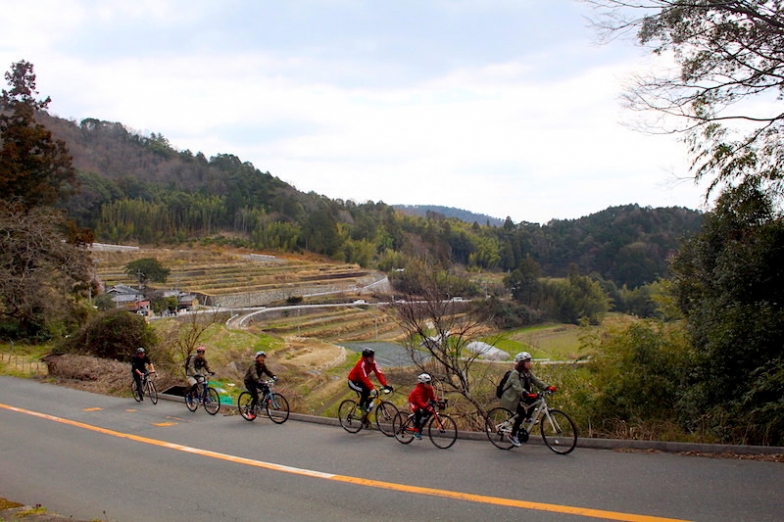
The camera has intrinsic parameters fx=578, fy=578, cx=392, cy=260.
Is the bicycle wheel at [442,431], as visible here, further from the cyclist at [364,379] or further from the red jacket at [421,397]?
the cyclist at [364,379]

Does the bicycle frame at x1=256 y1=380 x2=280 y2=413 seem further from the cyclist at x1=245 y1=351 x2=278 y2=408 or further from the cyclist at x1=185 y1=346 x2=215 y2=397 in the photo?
the cyclist at x1=185 y1=346 x2=215 y2=397

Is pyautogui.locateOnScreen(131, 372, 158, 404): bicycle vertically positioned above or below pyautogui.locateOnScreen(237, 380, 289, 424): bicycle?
below

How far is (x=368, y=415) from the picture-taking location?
1028 cm

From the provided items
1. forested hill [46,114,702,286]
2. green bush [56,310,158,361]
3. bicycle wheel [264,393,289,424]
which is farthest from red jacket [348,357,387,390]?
forested hill [46,114,702,286]

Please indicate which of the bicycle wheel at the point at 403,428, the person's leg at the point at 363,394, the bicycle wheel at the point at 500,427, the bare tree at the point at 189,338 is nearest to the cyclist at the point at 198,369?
the bare tree at the point at 189,338

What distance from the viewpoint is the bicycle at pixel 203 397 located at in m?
13.1

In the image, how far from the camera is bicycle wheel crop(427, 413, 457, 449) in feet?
29.1

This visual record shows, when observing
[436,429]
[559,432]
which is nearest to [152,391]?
[436,429]

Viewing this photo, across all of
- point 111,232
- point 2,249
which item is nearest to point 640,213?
point 111,232

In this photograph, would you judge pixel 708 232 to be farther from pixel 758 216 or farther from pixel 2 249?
pixel 2 249

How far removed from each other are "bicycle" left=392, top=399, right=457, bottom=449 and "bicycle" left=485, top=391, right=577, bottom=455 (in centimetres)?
70

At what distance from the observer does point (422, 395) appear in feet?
29.7

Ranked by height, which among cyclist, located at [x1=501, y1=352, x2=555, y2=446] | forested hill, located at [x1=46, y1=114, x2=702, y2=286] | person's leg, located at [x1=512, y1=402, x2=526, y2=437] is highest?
forested hill, located at [x1=46, y1=114, x2=702, y2=286]

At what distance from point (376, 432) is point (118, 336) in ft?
43.9
